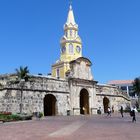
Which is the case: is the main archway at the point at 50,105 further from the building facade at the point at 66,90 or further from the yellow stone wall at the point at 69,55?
the yellow stone wall at the point at 69,55

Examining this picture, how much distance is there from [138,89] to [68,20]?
28615mm

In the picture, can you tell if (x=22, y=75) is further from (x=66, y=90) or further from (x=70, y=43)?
(x=70, y=43)

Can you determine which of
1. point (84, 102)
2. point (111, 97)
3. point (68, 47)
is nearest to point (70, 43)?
point (68, 47)

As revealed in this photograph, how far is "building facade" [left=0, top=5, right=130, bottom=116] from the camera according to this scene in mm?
44375

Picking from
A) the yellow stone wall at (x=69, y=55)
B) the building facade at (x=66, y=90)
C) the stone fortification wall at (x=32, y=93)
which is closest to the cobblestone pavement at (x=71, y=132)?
the stone fortification wall at (x=32, y=93)

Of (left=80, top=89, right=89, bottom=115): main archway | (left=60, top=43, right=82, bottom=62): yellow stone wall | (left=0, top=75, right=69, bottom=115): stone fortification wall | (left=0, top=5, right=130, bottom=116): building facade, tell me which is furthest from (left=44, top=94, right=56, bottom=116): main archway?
(left=60, top=43, right=82, bottom=62): yellow stone wall

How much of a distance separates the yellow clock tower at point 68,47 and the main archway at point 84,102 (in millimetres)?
6243

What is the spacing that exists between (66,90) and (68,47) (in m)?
13.0

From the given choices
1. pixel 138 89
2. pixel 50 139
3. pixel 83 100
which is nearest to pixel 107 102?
pixel 83 100

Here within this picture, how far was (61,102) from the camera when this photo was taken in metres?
51.3

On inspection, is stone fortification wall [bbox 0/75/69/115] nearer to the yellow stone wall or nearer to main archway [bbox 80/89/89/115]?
main archway [bbox 80/89/89/115]

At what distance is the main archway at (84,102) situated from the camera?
57562 millimetres

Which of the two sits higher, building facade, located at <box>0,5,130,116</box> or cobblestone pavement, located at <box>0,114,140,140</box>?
building facade, located at <box>0,5,130,116</box>

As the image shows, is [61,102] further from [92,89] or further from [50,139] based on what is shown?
[50,139]
